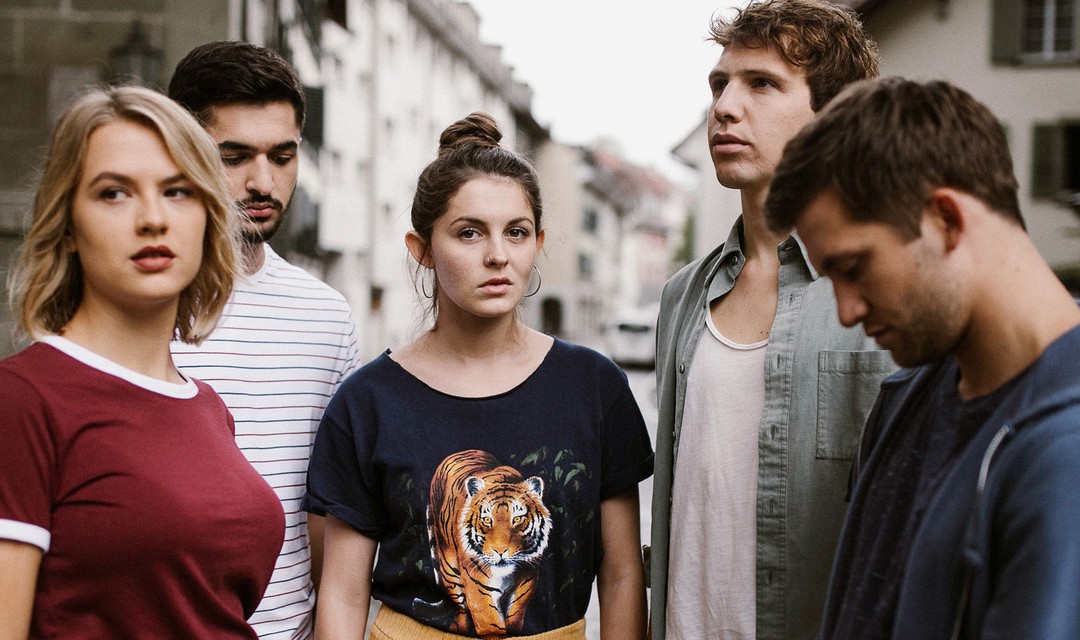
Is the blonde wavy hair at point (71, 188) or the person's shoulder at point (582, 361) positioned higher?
the blonde wavy hair at point (71, 188)

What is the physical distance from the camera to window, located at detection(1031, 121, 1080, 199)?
58.1 ft

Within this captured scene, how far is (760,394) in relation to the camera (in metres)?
2.40

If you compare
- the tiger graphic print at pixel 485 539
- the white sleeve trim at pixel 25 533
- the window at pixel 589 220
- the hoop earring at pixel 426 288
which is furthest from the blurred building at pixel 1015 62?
the window at pixel 589 220

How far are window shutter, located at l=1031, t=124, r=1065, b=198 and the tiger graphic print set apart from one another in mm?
17844

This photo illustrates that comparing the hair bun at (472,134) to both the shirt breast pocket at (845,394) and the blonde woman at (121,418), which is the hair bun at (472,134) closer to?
the blonde woman at (121,418)

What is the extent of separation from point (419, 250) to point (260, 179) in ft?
1.48

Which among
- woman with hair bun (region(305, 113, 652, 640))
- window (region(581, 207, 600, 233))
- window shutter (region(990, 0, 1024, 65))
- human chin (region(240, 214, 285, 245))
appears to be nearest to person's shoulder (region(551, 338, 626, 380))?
woman with hair bun (region(305, 113, 652, 640))

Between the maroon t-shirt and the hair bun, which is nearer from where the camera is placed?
the maroon t-shirt

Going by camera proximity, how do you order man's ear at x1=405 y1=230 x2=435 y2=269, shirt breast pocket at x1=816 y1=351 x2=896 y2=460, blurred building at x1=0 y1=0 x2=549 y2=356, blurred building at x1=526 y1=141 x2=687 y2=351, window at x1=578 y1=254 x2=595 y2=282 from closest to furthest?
shirt breast pocket at x1=816 y1=351 x2=896 y2=460, man's ear at x1=405 y1=230 x2=435 y2=269, blurred building at x1=0 y1=0 x2=549 y2=356, blurred building at x1=526 y1=141 x2=687 y2=351, window at x1=578 y1=254 x2=595 y2=282

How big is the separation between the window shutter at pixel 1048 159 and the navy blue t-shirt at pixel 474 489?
17.7 meters

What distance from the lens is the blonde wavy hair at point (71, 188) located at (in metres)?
1.69

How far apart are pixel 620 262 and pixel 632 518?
62465 mm

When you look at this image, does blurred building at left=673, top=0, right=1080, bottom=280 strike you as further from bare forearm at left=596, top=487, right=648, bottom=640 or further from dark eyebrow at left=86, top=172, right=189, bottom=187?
dark eyebrow at left=86, top=172, right=189, bottom=187

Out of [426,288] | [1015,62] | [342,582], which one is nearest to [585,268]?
[1015,62]
